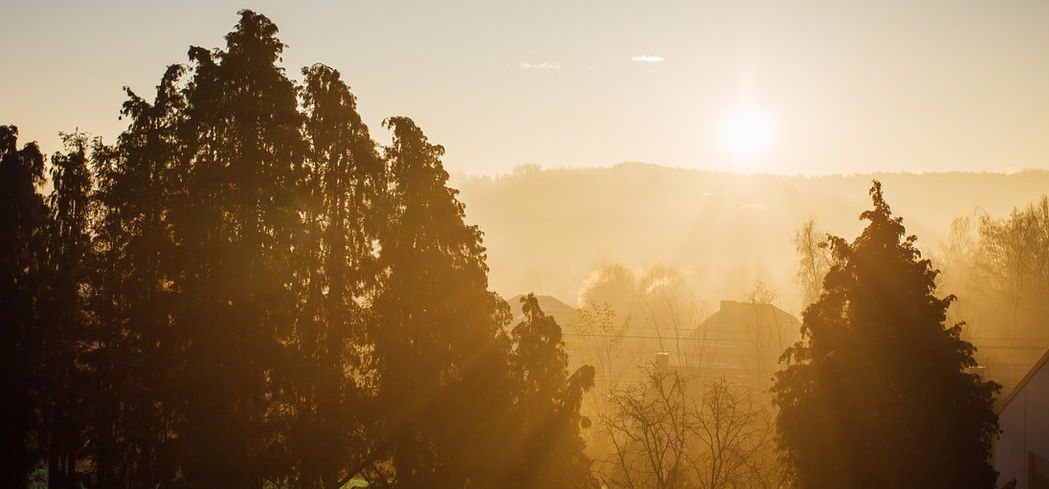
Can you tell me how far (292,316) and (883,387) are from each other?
11493 mm

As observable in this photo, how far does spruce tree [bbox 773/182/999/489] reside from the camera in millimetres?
15367

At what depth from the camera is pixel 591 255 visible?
183 metres

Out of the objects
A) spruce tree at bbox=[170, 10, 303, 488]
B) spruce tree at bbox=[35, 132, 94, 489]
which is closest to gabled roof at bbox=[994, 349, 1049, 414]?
spruce tree at bbox=[170, 10, 303, 488]

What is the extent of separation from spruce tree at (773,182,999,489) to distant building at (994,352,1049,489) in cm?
635

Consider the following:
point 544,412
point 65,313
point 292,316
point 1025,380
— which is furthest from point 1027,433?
point 65,313

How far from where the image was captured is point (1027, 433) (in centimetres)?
2164

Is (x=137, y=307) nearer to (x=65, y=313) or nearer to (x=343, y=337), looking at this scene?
(x=343, y=337)

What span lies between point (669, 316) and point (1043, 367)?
68629 millimetres

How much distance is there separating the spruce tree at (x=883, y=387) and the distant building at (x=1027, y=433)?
6347mm

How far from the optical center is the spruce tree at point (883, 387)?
1537 cm

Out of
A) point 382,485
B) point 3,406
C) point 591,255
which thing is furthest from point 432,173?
point 591,255

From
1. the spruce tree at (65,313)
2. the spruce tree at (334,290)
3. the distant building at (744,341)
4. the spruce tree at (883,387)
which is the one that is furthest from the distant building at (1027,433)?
the distant building at (744,341)

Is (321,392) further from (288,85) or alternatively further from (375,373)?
(288,85)

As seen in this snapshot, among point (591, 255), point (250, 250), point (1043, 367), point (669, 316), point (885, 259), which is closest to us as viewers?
point (250, 250)
